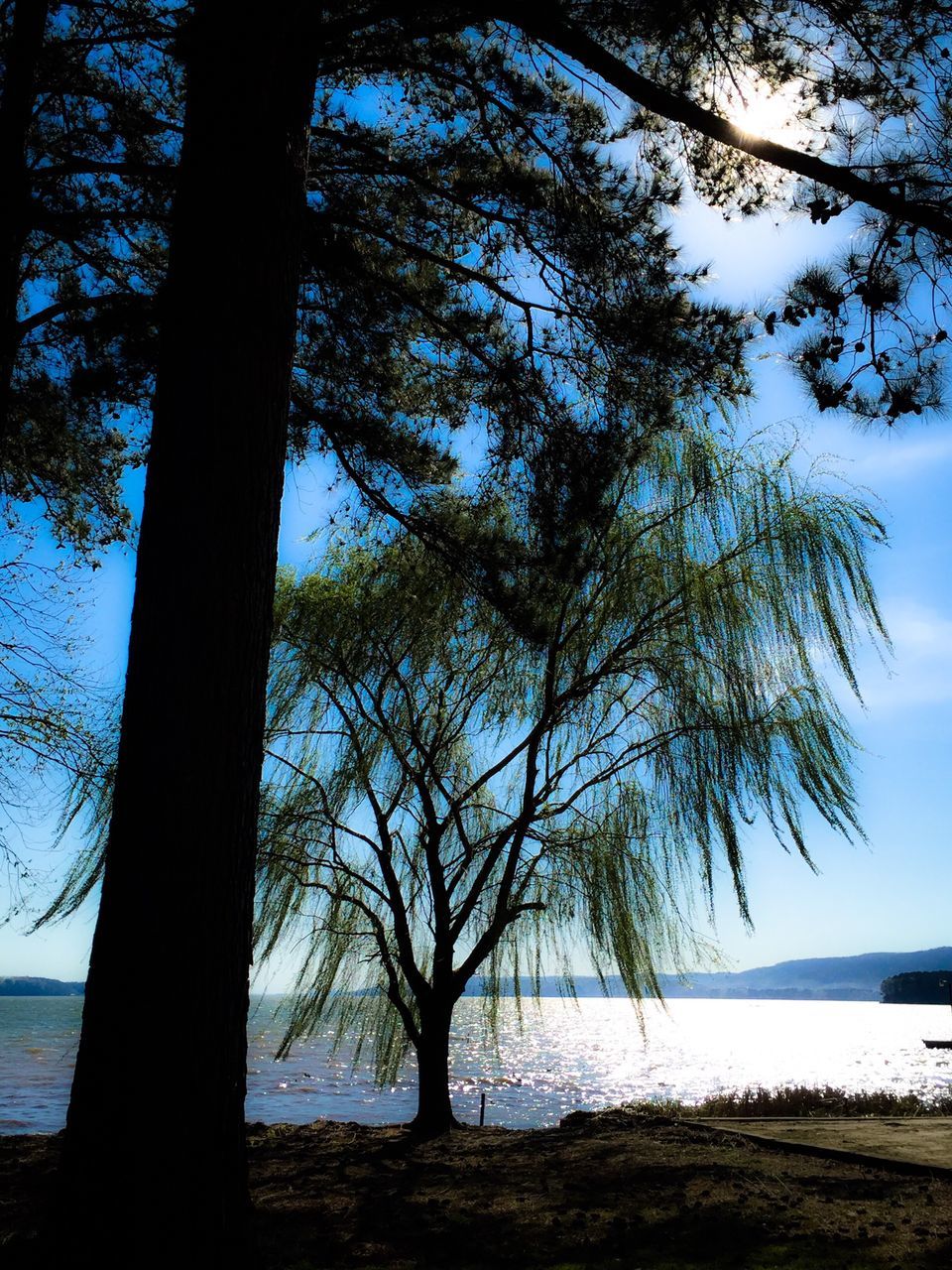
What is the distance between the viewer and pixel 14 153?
4.22 m

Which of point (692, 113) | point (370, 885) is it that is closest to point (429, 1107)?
point (370, 885)

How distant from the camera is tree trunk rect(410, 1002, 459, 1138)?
6.86 meters

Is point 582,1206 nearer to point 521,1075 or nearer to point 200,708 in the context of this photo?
point 200,708

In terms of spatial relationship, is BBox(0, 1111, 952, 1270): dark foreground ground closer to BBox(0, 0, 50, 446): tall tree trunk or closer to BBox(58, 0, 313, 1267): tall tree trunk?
BBox(58, 0, 313, 1267): tall tree trunk

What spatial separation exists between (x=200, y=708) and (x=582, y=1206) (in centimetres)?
293

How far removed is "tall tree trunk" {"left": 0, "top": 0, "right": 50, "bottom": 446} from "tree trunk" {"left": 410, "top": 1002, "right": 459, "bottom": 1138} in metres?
5.12

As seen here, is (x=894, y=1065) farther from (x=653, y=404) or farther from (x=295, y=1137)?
(x=653, y=404)

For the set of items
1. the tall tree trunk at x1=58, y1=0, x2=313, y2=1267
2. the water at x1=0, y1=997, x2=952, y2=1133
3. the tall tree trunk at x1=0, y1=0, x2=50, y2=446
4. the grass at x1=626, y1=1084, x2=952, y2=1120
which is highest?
the tall tree trunk at x1=0, y1=0, x2=50, y2=446

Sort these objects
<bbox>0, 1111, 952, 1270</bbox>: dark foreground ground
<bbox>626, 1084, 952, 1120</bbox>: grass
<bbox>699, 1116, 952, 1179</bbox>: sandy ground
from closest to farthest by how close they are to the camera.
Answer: <bbox>0, 1111, 952, 1270</bbox>: dark foreground ground < <bbox>699, 1116, 952, 1179</bbox>: sandy ground < <bbox>626, 1084, 952, 1120</bbox>: grass

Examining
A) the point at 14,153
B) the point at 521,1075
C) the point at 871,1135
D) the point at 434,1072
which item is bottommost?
the point at 521,1075

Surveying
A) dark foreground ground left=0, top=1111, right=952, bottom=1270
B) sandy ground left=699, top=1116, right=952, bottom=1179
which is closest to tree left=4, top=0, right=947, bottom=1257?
dark foreground ground left=0, top=1111, right=952, bottom=1270

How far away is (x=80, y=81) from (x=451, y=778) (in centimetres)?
548

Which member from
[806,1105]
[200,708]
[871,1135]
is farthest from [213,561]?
[806,1105]

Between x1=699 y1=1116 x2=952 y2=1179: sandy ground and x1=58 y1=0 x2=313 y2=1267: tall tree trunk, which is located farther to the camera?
x1=699 y1=1116 x2=952 y2=1179: sandy ground
